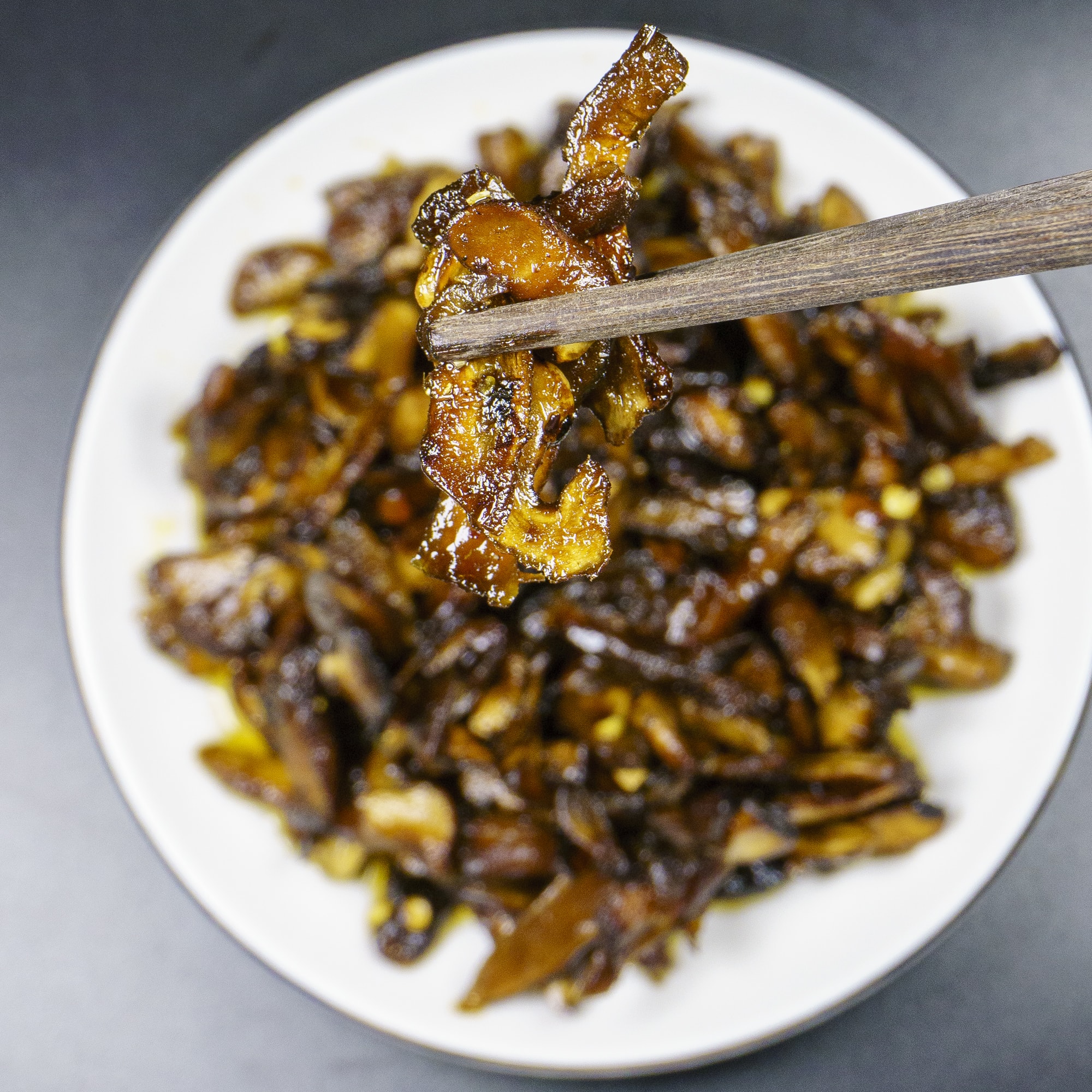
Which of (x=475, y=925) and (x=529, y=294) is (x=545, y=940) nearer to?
(x=475, y=925)

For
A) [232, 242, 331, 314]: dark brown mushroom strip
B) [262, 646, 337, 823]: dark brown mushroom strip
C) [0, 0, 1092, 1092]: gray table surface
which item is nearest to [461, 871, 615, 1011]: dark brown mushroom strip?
[262, 646, 337, 823]: dark brown mushroom strip

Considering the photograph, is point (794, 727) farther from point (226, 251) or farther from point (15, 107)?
point (15, 107)

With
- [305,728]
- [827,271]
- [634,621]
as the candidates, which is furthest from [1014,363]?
[305,728]

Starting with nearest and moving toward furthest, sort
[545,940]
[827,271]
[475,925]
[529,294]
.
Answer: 1. [827,271]
2. [529,294]
3. [545,940]
4. [475,925]

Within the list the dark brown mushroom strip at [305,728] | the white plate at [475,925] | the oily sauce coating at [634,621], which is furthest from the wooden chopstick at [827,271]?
the white plate at [475,925]

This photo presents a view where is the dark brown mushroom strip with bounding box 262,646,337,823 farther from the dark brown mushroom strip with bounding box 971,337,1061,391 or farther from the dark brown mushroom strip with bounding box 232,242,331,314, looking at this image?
the dark brown mushroom strip with bounding box 971,337,1061,391
